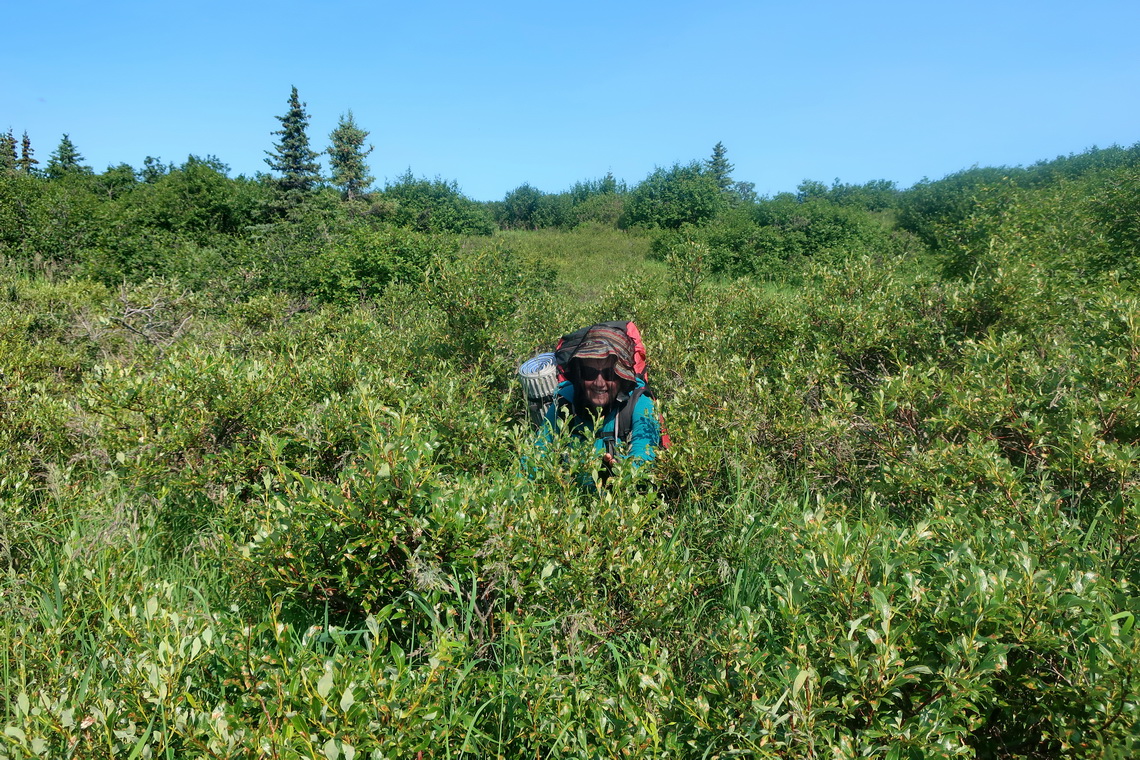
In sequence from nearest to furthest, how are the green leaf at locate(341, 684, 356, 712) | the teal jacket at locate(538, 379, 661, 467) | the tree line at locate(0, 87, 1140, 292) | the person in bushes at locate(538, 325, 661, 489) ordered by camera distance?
1. the green leaf at locate(341, 684, 356, 712)
2. the teal jacket at locate(538, 379, 661, 467)
3. the person in bushes at locate(538, 325, 661, 489)
4. the tree line at locate(0, 87, 1140, 292)

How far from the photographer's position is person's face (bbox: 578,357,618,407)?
3.92 metres

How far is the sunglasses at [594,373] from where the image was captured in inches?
155

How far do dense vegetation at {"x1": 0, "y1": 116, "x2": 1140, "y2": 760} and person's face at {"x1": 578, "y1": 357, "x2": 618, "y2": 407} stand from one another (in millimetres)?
480

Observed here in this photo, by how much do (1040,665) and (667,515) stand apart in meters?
2.04

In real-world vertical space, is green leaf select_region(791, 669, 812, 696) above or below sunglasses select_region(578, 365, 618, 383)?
below

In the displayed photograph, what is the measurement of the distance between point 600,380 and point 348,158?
35191 mm

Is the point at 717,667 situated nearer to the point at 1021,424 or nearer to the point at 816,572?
the point at 816,572

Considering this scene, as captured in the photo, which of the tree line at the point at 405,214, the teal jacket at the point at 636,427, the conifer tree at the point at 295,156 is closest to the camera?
the teal jacket at the point at 636,427

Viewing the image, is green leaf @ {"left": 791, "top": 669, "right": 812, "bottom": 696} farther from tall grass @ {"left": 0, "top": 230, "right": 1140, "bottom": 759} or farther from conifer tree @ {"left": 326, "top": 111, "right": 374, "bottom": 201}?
conifer tree @ {"left": 326, "top": 111, "right": 374, "bottom": 201}

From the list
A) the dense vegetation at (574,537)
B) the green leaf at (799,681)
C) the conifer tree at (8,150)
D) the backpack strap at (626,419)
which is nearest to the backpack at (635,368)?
the backpack strap at (626,419)

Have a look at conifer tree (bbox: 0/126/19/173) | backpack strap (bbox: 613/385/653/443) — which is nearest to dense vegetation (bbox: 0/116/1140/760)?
backpack strap (bbox: 613/385/653/443)

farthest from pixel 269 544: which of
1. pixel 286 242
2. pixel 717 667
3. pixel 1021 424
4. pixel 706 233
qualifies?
pixel 706 233

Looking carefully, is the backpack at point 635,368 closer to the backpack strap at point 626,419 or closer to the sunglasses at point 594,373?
the backpack strap at point 626,419

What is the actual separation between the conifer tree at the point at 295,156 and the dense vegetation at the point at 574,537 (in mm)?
23374
